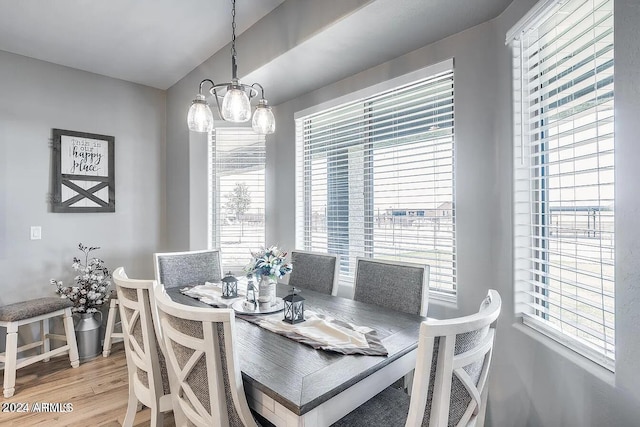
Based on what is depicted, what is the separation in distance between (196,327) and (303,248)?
2145 mm

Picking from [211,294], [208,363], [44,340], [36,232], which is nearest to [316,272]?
[211,294]

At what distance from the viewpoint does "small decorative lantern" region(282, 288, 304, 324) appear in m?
1.56

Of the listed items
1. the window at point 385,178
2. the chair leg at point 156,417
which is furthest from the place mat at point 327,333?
the window at point 385,178

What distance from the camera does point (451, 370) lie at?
907 mm

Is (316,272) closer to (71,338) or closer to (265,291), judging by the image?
(265,291)

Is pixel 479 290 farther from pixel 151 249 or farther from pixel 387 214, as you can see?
pixel 151 249

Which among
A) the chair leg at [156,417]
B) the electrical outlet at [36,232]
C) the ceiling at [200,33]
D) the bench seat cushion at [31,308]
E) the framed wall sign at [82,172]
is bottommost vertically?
the chair leg at [156,417]

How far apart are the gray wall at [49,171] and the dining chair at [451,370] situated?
3.38m

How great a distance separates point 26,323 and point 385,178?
9.71 feet

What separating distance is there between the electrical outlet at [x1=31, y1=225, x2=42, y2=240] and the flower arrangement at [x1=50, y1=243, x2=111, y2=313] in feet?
1.01

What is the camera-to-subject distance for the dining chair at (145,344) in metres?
1.45

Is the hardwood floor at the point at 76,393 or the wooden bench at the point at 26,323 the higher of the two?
the wooden bench at the point at 26,323

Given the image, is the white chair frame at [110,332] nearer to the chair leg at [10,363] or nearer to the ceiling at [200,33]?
the chair leg at [10,363]

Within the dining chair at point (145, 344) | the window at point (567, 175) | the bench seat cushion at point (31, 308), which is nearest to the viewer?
the window at point (567, 175)
